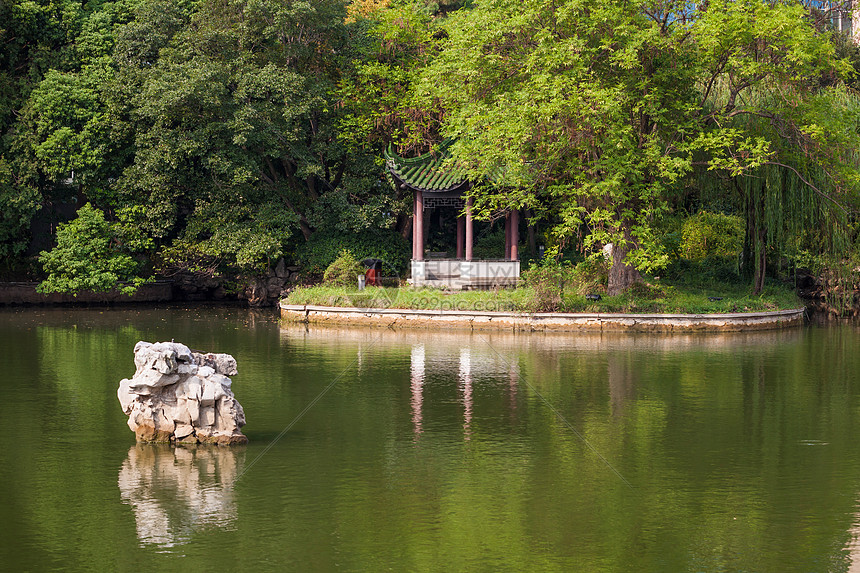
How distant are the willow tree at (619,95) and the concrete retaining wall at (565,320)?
2043mm

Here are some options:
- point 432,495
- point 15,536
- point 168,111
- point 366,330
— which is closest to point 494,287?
point 366,330

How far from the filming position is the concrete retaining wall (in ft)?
Result: 104

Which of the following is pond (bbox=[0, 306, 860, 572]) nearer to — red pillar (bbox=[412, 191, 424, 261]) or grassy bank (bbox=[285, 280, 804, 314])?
grassy bank (bbox=[285, 280, 804, 314])

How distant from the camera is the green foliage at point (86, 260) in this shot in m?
38.7

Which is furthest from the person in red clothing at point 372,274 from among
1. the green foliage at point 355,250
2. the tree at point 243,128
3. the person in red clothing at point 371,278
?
the tree at point 243,128

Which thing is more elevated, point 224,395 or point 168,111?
point 168,111

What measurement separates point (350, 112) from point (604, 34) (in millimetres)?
13361

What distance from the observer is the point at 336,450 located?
15703 mm

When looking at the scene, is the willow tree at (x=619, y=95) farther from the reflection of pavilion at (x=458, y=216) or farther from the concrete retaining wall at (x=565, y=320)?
the reflection of pavilion at (x=458, y=216)

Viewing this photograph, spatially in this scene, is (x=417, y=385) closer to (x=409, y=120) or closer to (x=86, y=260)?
(x=409, y=120)

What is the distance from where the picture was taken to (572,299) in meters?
32.9

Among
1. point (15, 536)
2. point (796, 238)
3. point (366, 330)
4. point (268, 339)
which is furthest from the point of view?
point (796, 238)

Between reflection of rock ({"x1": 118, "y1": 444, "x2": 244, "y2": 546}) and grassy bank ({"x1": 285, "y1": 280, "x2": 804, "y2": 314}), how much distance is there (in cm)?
1812

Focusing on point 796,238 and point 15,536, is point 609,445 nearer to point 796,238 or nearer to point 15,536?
point 15,536
